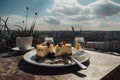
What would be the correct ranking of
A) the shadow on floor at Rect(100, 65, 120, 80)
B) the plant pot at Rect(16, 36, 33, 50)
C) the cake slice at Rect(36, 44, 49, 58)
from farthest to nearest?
the plant pot at Rect(16, 36, 33, 50) → the cake slice at Rect(36, 44, 49, 58) → the shadow on floor at Rect(100, 65, 120, 80)

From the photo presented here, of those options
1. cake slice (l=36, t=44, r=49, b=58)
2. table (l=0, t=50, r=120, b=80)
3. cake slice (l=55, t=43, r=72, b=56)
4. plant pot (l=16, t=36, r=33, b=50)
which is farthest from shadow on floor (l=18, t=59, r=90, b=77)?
plant pot (l=16, t=36, r=33, b=50)

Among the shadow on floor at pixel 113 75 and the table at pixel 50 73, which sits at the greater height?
the shadow on floor at pixel 113 75

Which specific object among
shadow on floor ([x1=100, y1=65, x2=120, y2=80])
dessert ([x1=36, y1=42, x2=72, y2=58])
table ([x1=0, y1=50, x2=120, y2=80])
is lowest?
table ([x1=0, y1=50, x2=120, y2=80])

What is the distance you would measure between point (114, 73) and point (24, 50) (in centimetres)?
128

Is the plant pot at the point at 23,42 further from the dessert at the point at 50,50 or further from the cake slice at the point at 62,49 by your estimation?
the cake slice at the point at 62,49

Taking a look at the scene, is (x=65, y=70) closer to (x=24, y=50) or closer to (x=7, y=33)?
(x=24, y=50)

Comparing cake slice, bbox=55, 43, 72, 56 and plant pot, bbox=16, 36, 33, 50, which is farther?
plant pot, bbox=16, 36, 33, 50

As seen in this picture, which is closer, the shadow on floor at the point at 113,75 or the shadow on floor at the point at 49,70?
the shadow on floor at the point at 113,75

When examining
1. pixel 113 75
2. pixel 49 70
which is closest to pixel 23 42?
pixel 49 70

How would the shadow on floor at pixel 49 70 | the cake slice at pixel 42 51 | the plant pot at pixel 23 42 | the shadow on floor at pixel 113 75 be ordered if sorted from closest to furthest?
the shadow on floor at pixel 113 75
the shadow on floor at pixel 49 70
the cake slice at pixel 42 51
the plant pot at pixel 23 42

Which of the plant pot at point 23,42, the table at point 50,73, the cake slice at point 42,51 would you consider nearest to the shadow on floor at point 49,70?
the table at point 50,73

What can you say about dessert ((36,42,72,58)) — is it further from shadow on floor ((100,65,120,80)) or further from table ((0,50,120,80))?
shadow on floor ((100,65,120,80))

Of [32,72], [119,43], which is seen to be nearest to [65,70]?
[32,72]

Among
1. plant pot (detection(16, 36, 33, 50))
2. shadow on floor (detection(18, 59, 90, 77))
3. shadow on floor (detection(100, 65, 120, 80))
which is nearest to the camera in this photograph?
shadow on floor (detection(100, 65, 120, 80))
